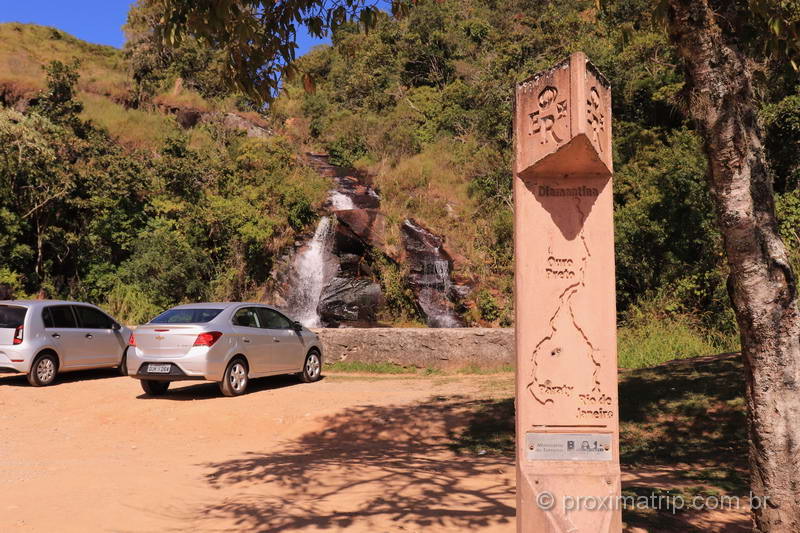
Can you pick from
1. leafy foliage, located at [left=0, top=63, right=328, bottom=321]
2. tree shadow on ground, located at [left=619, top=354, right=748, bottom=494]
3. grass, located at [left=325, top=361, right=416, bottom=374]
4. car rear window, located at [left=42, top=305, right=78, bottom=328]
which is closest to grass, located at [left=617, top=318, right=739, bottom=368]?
tree shadow on ground, located at [left=619, top=354, right=748, bottom=494]

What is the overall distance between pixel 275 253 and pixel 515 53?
466 inches

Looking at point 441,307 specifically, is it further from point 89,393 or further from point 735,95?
point 735,95

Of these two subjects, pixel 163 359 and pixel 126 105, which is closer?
pixel 163 359

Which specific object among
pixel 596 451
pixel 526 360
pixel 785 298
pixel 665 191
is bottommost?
pixel 596 451

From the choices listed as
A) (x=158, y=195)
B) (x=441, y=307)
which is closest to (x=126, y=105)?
(x=158, y=195)

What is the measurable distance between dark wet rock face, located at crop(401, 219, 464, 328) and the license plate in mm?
10504

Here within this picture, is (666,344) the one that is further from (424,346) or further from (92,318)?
(92,318)

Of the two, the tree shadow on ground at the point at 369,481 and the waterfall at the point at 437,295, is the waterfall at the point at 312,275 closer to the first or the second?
A: the waterfall at the point at 437,295

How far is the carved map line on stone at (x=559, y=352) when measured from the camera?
3490 millimetres

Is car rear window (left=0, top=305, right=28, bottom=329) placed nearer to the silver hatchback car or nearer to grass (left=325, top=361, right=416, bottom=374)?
the silver hatchback car

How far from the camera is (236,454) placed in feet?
26.1

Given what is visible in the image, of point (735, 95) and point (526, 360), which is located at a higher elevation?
point (735, 95)

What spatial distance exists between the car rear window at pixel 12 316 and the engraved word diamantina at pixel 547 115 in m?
11.8

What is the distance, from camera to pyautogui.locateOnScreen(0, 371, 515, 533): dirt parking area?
5.07 m
